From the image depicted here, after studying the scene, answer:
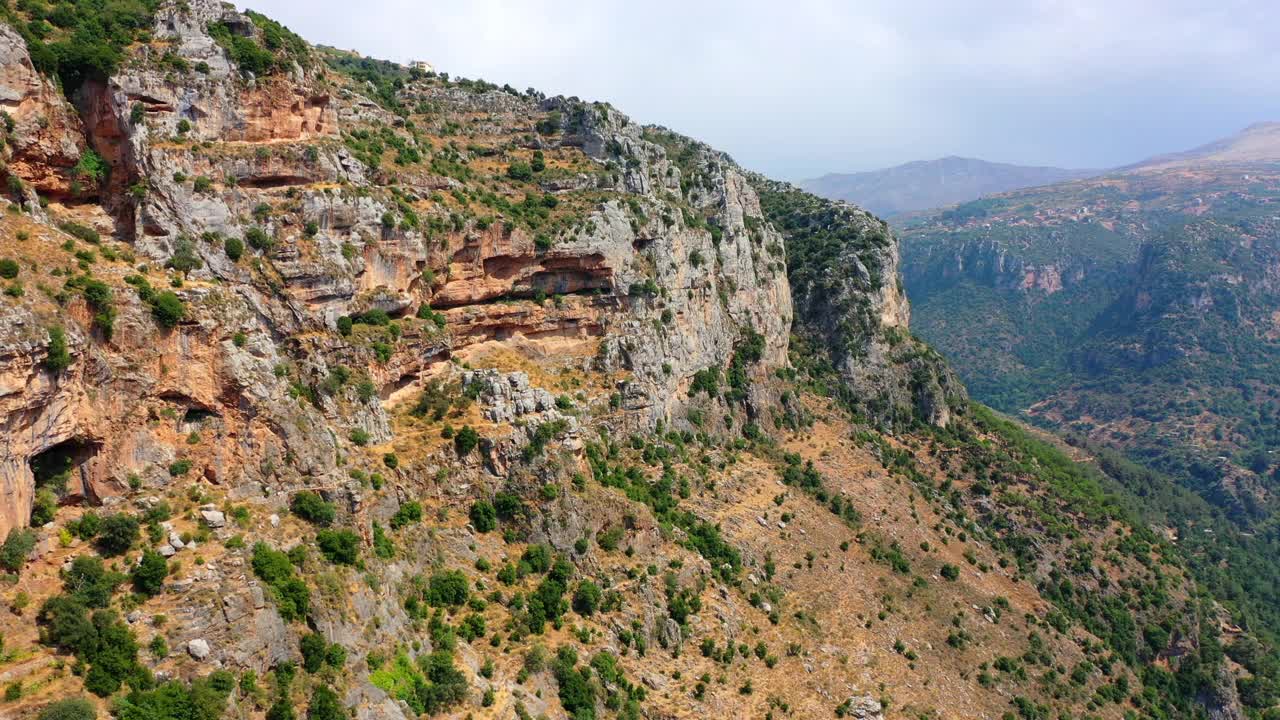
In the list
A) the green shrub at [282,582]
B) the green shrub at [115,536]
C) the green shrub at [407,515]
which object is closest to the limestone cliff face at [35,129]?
the green shrub at [115,536]

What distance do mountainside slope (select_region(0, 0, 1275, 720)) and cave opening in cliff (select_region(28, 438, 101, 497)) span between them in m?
0.11

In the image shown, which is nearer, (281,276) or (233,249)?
(233,249)

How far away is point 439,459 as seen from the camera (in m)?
50.5

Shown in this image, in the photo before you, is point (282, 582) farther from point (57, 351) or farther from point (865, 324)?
point (865, 324)

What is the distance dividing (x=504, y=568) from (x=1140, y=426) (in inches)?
7858

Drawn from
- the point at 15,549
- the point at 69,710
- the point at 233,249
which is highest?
the point at 233,249

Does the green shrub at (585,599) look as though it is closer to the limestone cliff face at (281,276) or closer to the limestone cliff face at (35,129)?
the limestone cliff face at (281,276)

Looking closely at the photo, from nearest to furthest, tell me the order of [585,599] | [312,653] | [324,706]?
[324,706] → [312,653] → [585,599]

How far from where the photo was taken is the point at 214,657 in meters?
31.9

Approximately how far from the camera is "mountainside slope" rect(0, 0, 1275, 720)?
110 feet

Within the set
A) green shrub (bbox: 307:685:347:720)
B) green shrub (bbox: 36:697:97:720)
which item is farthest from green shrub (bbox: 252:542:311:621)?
green shrub (bbox: 36:697:97:720)

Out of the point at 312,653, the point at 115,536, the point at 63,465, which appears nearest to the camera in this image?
the point at 115,536

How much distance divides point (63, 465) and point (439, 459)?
69.4ft

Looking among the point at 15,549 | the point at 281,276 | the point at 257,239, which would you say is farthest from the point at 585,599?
the point at 257,239
